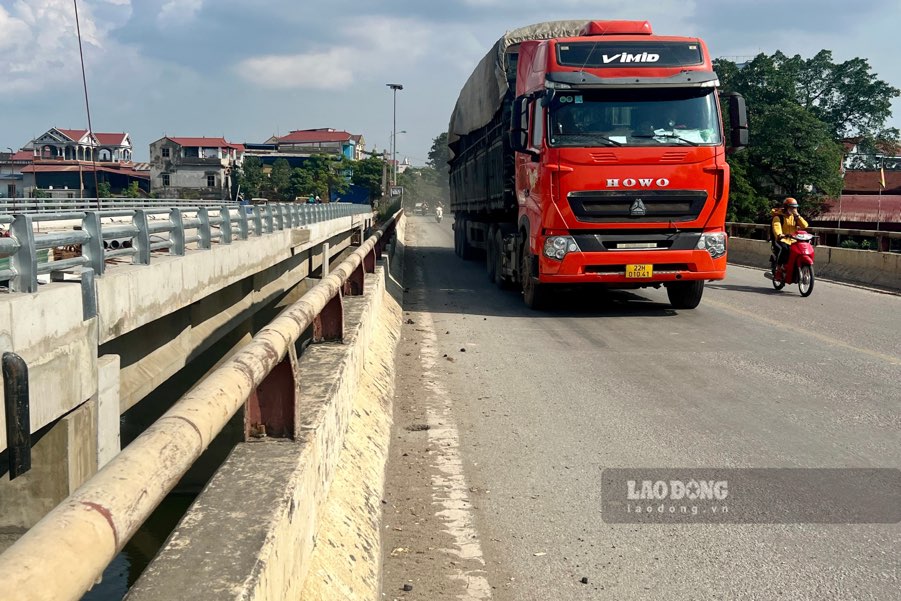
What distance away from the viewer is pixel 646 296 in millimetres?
15859

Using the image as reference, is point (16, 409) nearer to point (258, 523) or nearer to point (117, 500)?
point (258, 523)

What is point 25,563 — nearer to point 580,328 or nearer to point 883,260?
point 580,328

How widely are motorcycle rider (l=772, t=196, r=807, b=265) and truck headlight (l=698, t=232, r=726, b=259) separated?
356 centimetres

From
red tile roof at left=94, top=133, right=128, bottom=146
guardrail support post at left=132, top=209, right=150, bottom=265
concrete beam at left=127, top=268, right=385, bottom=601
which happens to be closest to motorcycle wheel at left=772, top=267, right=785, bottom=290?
guardrail support post at left=132, top=209, right=150, bottom=265

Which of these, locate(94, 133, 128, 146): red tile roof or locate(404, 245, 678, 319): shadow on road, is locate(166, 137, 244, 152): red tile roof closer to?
locate(94, 133, 128, 146): red tile roof

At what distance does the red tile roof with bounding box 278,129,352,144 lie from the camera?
520ft

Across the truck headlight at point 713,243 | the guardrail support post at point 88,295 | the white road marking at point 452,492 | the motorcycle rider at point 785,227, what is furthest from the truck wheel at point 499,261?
the guardrail support post at point 88,295

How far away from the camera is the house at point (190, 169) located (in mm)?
104250

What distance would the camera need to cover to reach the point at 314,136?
16088cm

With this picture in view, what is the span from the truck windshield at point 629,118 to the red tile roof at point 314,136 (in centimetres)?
14750

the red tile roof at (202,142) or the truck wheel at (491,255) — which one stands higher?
the red tile roof at (202,142)

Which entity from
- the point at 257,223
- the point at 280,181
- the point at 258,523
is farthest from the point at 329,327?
the point at 280,181

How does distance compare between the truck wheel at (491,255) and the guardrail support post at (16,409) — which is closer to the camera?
the guardrail support post at (16,409)

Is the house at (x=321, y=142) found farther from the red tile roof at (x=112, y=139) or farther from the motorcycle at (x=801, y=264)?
the motorcycle at (x=801, y=264)
